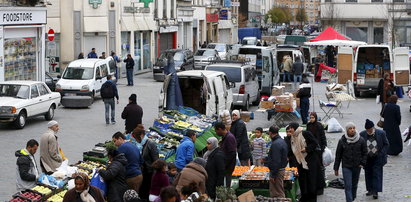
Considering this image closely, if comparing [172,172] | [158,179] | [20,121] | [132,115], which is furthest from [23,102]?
[158,179]

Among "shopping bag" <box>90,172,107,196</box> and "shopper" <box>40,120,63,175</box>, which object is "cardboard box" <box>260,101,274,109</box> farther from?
"shopping bag" <box>90,172,107,196</box>

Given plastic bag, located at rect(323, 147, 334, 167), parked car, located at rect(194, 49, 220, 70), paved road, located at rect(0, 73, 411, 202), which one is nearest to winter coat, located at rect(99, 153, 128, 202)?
paved road, located at rect(0, 73, 411, 202)

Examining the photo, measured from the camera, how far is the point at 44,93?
1031 inches

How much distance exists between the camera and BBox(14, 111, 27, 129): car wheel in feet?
79.4

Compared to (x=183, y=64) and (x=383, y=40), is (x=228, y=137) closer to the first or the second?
(x=183, y=64)

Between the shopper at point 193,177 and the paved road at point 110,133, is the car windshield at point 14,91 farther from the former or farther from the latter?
the shopper at point 193,177

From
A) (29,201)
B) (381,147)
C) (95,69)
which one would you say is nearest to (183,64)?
(95,69)

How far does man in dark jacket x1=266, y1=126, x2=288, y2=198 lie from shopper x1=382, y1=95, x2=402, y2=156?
6.41 metres

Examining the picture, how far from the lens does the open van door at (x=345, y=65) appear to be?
37.3 m

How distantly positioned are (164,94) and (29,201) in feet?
33.5

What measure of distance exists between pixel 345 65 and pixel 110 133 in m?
16.6

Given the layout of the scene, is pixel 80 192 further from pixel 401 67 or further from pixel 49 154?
pixel 401 67

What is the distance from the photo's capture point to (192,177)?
1244 centimetres

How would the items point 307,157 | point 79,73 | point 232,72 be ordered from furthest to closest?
point 79,73
point 232,72
point 307,157
